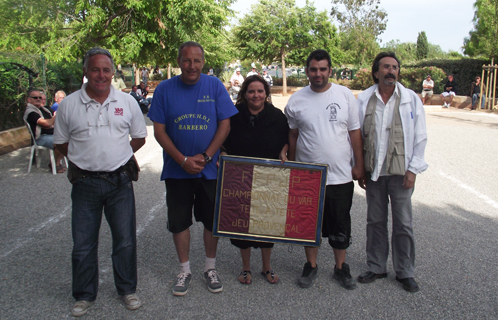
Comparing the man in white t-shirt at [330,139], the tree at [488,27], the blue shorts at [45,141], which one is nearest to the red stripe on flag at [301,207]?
the man in white t-shirt at [330,139]

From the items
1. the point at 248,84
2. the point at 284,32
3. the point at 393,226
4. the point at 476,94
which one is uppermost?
the point at 284,32

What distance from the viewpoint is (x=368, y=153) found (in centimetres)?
374

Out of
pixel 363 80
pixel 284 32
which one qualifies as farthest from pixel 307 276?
pixel 284 32

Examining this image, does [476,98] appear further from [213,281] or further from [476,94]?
[213,281]

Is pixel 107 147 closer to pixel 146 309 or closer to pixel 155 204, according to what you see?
pixel 146 309

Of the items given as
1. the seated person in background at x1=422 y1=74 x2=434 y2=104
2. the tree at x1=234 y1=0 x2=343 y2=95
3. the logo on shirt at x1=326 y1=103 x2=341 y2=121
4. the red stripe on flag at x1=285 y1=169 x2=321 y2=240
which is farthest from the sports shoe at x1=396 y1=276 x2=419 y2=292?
the tree at x1=234 y1=0 x2=343 y2=95

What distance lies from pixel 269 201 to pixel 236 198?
0.29m

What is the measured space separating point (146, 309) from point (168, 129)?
147 cm

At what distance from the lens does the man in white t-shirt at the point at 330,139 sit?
11.8 ft

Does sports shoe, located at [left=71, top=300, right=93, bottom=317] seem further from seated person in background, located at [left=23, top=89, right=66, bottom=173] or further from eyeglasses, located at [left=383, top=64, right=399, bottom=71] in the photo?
seated person in background, located at [left=23, top=89, right=66, bottom=173]

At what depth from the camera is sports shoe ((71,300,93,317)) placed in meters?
3.26

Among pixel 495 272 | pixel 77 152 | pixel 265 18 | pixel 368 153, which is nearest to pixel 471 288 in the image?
pixel 495 272

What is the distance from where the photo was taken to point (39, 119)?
322 inches

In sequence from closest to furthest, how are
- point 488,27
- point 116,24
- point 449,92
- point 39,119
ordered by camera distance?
point 39,119 < point 116,24 < point 449,92 < point 488,27
